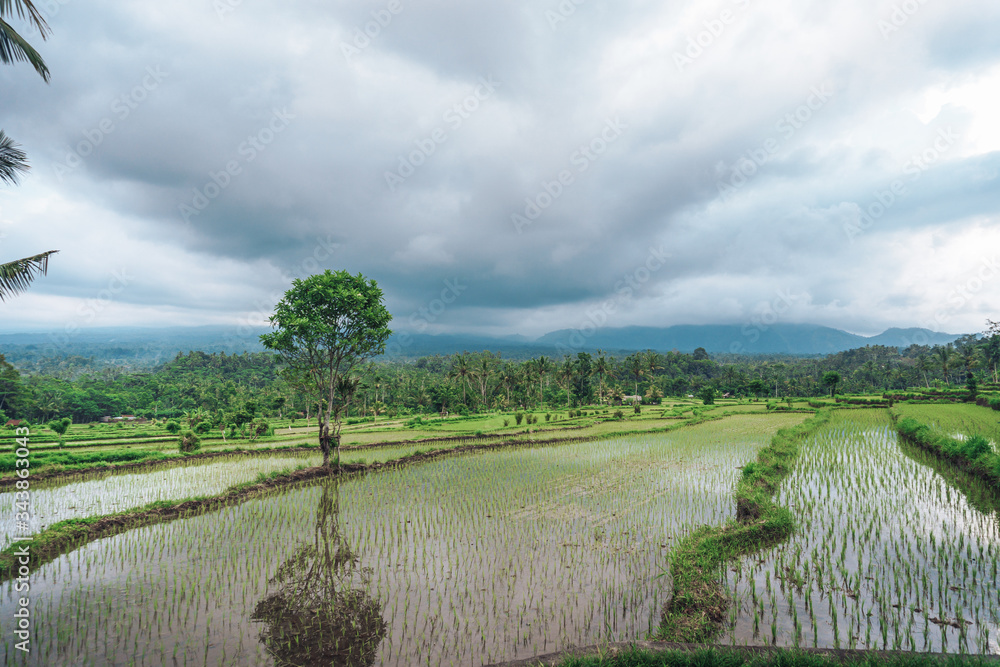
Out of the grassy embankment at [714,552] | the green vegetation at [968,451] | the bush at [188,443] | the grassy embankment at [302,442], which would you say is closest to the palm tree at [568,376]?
the grassy embankment at [302,442]

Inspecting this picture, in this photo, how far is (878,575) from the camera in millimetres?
8148

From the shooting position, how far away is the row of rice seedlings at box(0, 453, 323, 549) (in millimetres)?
12703

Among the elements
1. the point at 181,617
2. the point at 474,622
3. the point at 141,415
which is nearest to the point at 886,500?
the point at 474,622

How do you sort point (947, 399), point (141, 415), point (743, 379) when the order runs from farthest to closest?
1. point (743, 379)
2. point (141, 415)
3. point (947, 399)

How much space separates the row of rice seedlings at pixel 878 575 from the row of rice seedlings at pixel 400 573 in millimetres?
1971

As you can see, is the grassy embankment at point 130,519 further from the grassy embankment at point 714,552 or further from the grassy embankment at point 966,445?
the grassy embankment at point 966,445

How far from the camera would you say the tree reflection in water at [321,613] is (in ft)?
→ 19.9

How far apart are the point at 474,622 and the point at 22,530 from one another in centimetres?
1308

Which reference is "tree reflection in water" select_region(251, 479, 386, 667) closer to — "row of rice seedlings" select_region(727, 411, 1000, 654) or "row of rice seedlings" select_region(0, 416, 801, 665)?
"row of rice seedlings" select_region(0, 416, 801, 665)

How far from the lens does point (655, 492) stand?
14.3 metres

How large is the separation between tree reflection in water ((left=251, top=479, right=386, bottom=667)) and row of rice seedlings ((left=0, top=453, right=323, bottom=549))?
775 cm

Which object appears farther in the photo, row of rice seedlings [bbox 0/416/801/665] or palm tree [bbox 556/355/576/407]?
palm tree [bbox 556/355/576/407]

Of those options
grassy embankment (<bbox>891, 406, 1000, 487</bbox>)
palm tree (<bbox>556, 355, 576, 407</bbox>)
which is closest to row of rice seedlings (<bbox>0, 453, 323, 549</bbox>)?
grassy embankment (<bbox>891, 406, 1000, 487</bbox>)

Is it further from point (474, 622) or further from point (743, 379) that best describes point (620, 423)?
point (743, 379)
